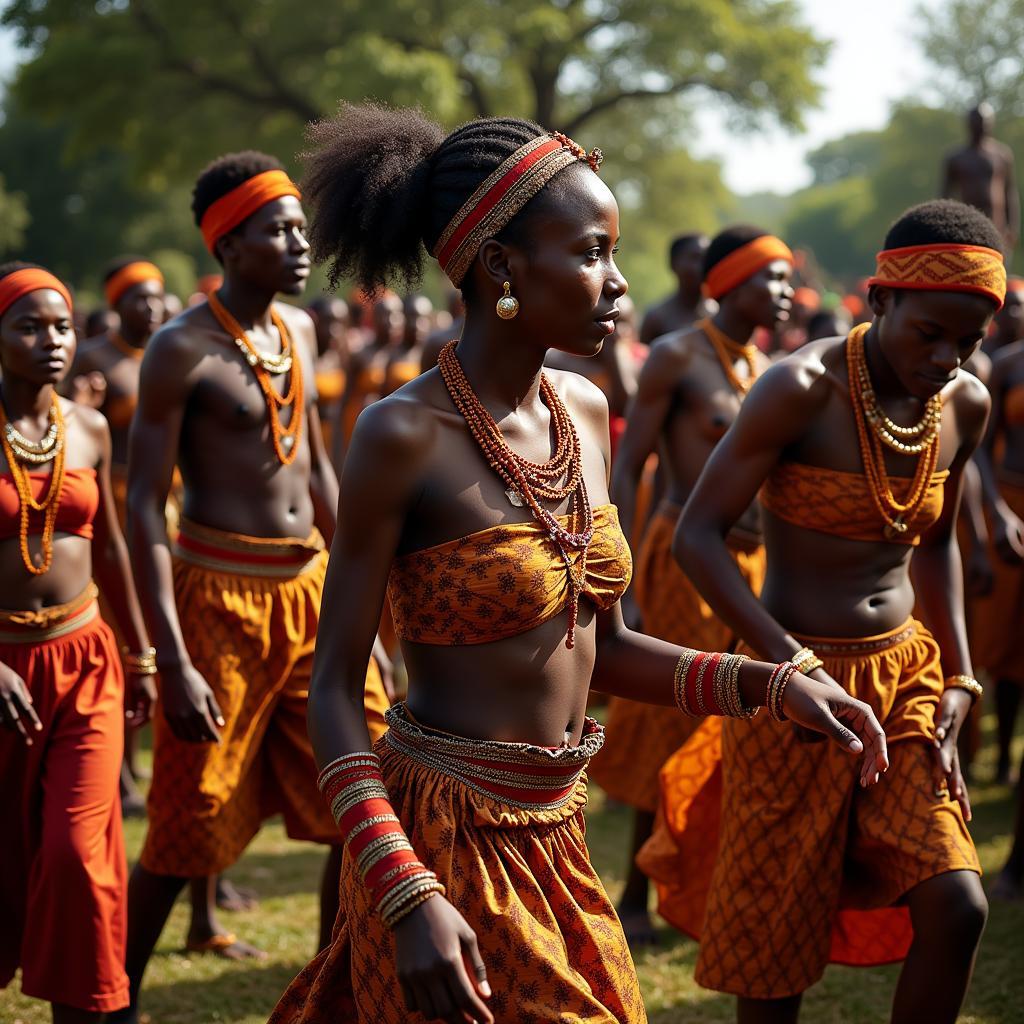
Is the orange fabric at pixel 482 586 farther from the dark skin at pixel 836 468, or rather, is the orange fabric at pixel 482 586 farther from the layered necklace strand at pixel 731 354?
the layered necklace strand at pixel 731 354

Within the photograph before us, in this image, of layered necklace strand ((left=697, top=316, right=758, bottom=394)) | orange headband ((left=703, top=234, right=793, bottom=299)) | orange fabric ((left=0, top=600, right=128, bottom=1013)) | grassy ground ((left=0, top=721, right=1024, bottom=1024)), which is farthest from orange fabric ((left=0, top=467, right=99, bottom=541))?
orange headband ((left=703, top=234, right=793, bottom=299))

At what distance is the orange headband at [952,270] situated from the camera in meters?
3.94

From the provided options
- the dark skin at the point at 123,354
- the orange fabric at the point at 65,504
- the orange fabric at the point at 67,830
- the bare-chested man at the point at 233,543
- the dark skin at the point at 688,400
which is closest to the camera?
the orange fabric at the point at 67,830

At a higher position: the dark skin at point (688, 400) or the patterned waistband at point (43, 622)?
the dark skin at point (688, 400)

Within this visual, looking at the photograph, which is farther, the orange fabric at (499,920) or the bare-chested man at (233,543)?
the bare-chested man at (233,543)

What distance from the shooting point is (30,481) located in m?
4.62

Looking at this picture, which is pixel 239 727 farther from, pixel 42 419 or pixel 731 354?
pixel 731 354

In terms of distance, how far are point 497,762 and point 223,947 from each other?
3.22 m

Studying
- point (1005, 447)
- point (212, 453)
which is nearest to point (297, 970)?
point (212, 453)

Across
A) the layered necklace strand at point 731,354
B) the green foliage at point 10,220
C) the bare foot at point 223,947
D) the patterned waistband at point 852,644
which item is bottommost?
the bare foot at point 223,947

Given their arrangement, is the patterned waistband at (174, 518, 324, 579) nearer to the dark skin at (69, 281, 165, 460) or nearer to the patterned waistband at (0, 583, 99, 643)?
the patterned waistband at (0, 583, 99, 643)

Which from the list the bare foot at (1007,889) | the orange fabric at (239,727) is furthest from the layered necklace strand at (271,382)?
the bare foot at (1007,889)

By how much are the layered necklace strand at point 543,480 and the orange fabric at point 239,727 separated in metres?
2.25

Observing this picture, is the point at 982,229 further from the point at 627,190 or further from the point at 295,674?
the point at 627,190
